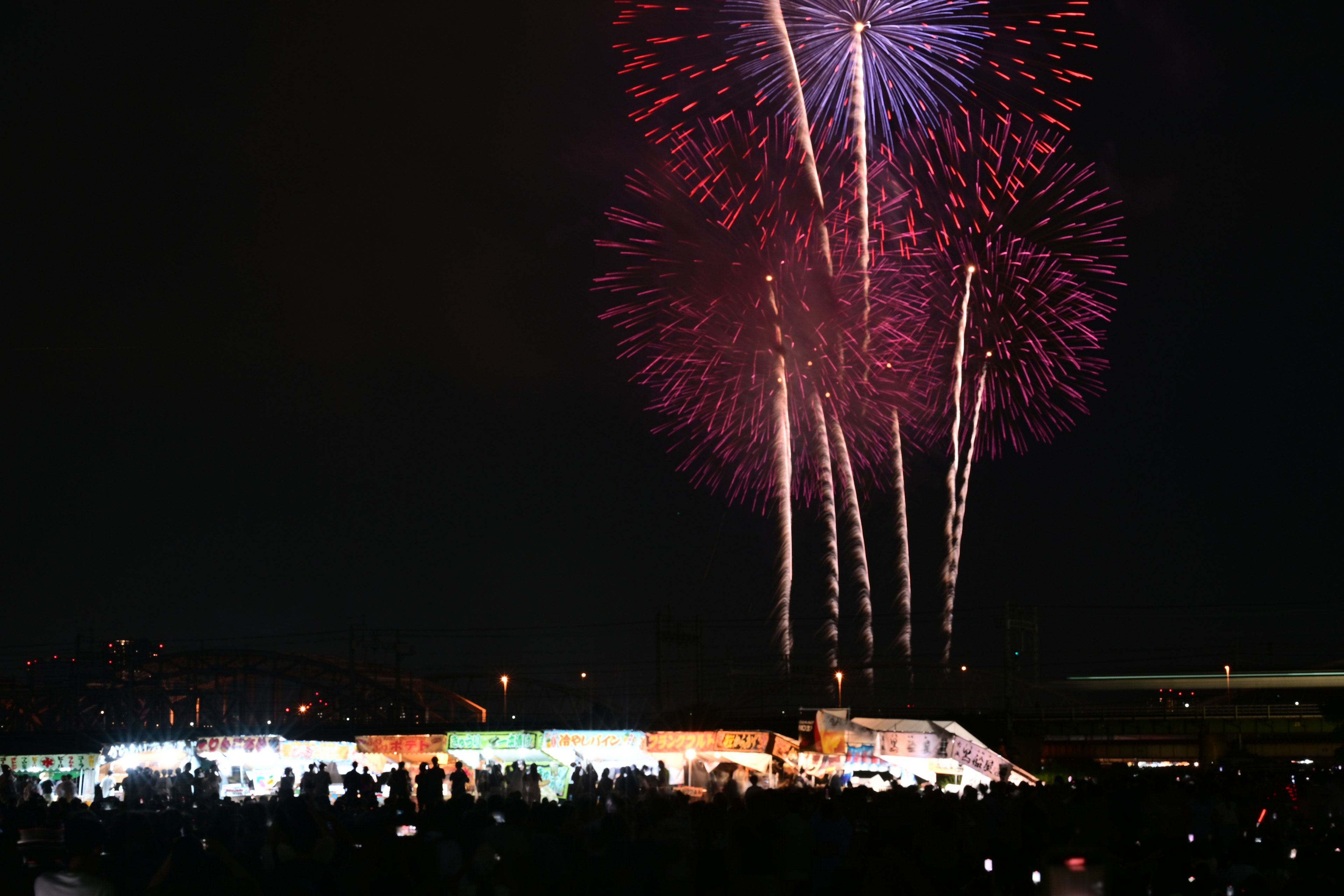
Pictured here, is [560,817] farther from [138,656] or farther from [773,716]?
[138,656]

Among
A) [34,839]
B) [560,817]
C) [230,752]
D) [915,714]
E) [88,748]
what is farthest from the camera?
[915,714]

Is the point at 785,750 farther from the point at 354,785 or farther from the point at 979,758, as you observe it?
the point at 354,785

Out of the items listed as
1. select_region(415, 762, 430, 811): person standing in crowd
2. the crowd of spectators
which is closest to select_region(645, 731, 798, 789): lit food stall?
select_region(415, 762, 430, 811): person standing in crowd

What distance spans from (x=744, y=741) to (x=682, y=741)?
186 centimetres

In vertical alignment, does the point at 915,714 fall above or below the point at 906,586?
below

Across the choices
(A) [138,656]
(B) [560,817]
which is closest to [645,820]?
(B) [560,817]

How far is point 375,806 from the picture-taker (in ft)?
53.3

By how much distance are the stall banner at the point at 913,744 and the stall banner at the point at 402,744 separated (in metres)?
10.6

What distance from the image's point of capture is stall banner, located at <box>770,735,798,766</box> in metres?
25.5

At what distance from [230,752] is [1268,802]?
2262 cm

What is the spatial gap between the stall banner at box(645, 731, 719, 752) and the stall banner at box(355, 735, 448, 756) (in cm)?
523

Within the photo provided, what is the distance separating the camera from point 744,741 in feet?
84.4

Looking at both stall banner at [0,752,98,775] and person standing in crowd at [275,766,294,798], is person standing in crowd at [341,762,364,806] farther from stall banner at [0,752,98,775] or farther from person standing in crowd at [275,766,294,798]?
stall banner at [0,752,98,775]

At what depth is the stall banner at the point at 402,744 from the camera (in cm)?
2966
